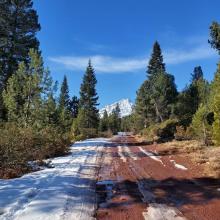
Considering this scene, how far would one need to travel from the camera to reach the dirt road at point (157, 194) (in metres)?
6.71

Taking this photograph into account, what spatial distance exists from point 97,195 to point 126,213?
1747 mm

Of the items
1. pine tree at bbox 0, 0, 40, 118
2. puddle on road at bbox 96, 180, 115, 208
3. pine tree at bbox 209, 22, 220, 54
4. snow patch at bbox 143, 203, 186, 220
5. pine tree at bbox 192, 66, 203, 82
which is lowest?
snow patch at bbox 143, 203, 186, 220

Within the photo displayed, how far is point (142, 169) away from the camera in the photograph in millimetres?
13188

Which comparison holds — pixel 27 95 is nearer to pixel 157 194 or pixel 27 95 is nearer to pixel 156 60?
pixel 157 194

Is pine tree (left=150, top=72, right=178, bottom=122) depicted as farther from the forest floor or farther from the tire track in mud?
the tire track in mud

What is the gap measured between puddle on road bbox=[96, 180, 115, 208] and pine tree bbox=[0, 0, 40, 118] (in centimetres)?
2152

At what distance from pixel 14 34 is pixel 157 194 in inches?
1015

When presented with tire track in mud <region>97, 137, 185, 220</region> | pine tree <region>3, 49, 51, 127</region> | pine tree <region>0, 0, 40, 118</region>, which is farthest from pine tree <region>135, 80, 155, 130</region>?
tire track in mud <region>97, 137, 185, 220</region>

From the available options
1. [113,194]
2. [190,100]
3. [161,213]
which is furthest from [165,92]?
[161,213]

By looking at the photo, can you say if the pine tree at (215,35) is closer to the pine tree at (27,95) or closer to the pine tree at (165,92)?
the pine tree at (27,95)

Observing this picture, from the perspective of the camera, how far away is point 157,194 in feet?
27.9

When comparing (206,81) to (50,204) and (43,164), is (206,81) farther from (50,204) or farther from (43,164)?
(50,204)

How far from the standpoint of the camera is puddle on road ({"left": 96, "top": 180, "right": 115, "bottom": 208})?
768 centimetres

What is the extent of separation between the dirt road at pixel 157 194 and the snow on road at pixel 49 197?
39 centimetres
